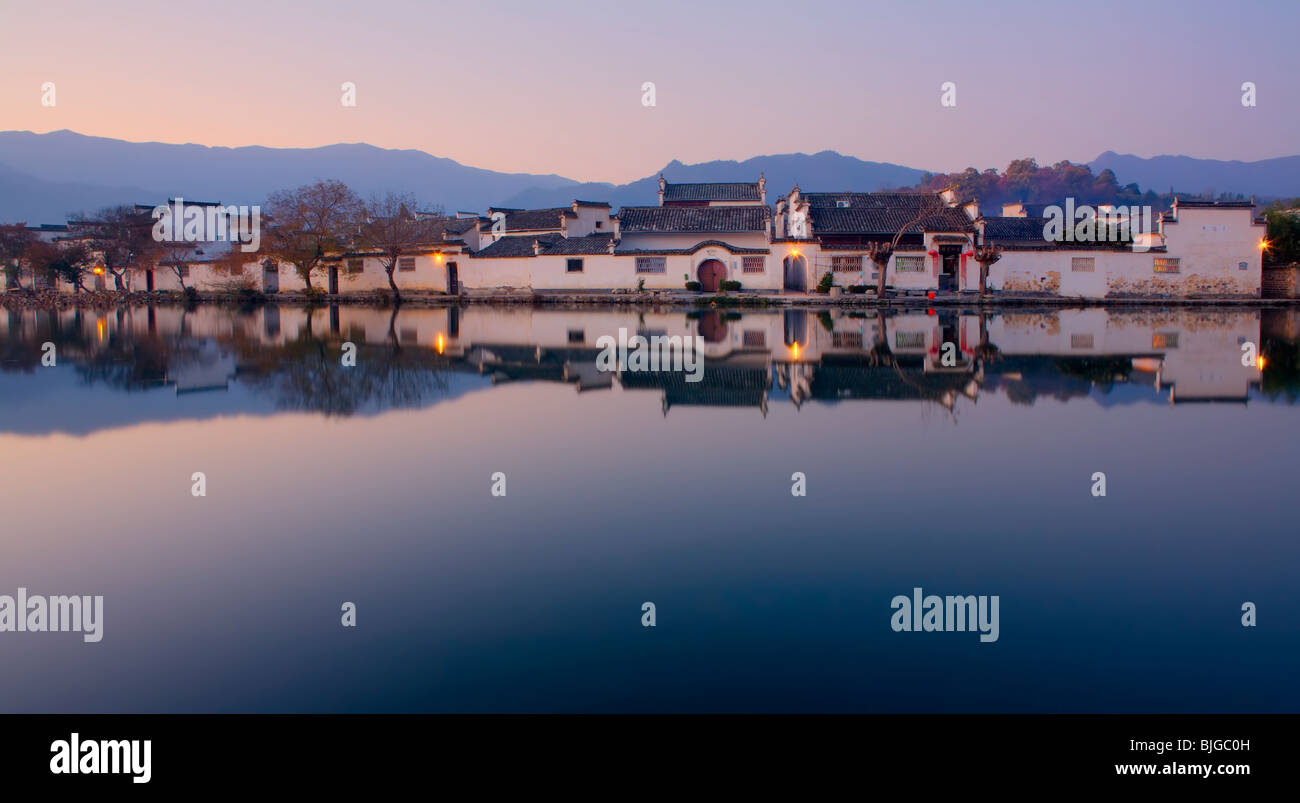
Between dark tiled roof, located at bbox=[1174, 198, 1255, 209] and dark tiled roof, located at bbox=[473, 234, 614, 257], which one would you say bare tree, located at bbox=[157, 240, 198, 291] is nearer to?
dark tiled roof, located at bbox=[473, 234, 614, 257]

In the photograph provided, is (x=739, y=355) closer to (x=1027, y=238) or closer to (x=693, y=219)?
(x=1027, y=238)

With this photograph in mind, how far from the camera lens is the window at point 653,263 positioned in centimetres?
3988

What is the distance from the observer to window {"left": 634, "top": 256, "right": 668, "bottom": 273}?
131ft

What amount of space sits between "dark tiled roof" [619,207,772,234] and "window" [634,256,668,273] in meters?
2.45

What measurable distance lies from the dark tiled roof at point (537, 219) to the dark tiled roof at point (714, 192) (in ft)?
22.0

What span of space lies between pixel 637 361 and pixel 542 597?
12.3 m

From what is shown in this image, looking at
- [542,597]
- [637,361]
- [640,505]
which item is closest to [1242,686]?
[542,597]

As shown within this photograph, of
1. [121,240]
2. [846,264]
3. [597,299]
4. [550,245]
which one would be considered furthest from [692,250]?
[121,240]

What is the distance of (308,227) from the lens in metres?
42.4

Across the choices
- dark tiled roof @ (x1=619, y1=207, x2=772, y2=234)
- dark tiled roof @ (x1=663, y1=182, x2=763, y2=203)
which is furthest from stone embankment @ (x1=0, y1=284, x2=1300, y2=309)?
dark tiled roof @ (x1=663, y1=182, x2=763, y2=203)

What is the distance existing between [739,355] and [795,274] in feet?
71.1

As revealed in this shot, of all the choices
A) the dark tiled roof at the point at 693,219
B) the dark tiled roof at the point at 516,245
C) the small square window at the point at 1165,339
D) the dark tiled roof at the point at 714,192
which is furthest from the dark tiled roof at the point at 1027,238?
the dark tiled roof at the point at 516,245
